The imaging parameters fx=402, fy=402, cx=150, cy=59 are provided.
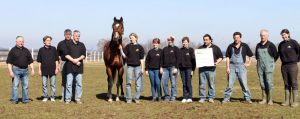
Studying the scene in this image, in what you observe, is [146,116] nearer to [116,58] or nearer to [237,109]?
[237,109]

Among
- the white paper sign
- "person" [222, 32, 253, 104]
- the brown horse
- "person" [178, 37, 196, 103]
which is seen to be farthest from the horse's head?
"person" [222, 32, 253, 104]

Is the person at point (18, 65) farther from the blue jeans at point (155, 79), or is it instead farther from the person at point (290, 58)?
the person at point (290, 58)

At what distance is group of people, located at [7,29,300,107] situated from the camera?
11.4 metres

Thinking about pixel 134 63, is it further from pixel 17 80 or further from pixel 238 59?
pixel 17 80

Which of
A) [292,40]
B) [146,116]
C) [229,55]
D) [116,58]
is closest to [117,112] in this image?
[146,116]

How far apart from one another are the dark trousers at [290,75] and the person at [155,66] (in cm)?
371

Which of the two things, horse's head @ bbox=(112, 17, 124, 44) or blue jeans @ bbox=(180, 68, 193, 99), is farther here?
blue jeans @ bbox=(180, 68, 193, 99)

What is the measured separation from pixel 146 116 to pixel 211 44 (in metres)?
3.46

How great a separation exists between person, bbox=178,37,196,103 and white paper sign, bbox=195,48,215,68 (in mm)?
345

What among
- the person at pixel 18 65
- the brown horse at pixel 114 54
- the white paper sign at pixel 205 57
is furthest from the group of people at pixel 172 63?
the brown horse at pixel 114 54

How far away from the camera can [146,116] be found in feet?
32.6

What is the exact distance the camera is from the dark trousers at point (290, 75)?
11.2 metres

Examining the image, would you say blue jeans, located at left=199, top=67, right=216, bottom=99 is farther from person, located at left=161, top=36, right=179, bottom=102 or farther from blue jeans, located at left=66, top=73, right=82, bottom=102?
blue jeans, located at left=66, top=73, right=82, bottom=102

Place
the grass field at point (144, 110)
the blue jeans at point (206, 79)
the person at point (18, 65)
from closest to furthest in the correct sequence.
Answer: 1. the grass field at point (144, 110)
2. the person at point (18, 65)
3. the blue jeans at point (206, 79)
